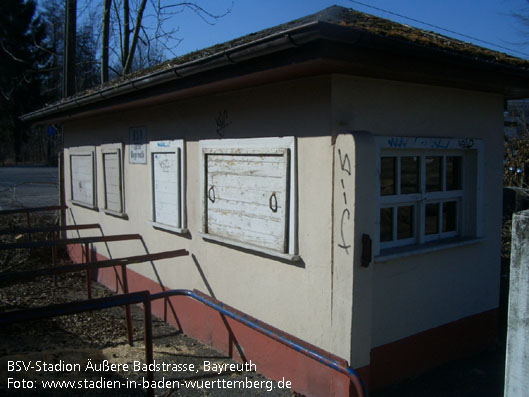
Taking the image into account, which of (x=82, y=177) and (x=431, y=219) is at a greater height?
(x=82, y=177)

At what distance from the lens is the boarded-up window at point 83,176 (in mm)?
8539

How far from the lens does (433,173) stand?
4766 mm

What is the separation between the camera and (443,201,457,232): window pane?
16.4 feet

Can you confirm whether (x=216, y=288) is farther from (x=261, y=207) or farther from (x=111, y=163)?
(x=111, y=163)

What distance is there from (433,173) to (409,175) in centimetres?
40

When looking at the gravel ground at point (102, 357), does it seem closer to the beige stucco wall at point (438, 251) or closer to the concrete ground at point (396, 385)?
the concrete ground at point (396, 385)

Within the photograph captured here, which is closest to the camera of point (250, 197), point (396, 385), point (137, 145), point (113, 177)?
point (396, 385)

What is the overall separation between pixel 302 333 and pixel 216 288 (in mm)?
1464

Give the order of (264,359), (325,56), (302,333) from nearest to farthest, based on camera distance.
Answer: (325,56)
(302,333)
(264,359)

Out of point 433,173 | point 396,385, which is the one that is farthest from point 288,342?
point 433,173

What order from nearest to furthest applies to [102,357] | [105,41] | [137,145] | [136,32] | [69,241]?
[102,357] → [69,241] → [137,145] → [105,41] → [136,32]

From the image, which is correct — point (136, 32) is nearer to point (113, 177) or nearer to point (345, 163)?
point (113, 177)

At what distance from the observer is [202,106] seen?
17.5 ft

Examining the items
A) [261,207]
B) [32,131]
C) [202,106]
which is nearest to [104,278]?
[202,106]
